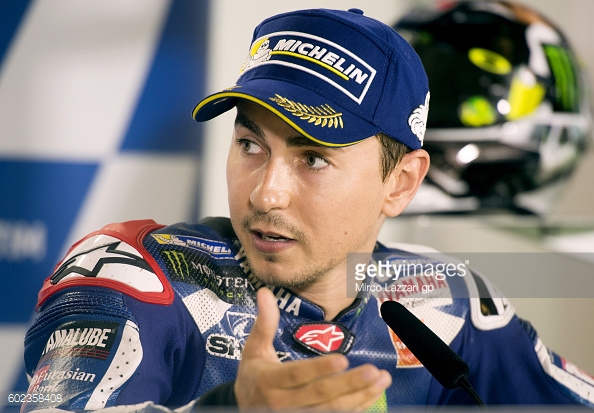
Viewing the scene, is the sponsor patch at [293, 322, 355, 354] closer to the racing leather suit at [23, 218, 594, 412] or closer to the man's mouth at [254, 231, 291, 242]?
the racing leather suit at [23, 218, 594, 412]

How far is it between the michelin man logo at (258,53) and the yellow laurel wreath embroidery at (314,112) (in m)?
0.07

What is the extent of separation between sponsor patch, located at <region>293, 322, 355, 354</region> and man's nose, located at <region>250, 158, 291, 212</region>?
15 cm

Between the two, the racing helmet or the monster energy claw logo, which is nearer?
the monster energy claw logo

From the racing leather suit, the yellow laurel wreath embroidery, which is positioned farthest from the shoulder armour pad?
the yellow laurel wreath embroidery

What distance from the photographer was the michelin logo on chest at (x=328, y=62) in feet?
2.29

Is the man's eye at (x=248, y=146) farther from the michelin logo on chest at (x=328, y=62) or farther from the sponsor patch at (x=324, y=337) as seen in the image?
the sponsor patch at (x=324, y=337)

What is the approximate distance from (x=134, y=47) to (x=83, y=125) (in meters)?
0.22

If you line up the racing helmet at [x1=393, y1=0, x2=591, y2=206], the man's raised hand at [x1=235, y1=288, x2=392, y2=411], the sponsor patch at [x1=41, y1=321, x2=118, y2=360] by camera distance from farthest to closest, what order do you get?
the racing helmet at [x1=393, y1=0, x2=591, y2=206]
the sponsor patch at [x1=41, y1=321, x2=118, y2=360]
the man's raised hand at [x1=235, y1=288, x2=392, y2=411]

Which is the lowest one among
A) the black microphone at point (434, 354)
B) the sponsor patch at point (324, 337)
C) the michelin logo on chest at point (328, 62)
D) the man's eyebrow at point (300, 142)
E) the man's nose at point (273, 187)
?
the sponsor patch at point (324, 337)

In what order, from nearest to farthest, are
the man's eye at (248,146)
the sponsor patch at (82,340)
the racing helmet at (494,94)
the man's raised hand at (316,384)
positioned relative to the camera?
the man's raised hand at (316,384) < the sponsor patch at (82,340) < the man's eye at (248,146) < the racing helmet at (494,94)

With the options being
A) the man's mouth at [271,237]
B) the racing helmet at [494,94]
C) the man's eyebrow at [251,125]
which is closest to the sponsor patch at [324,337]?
the man's mouth at [271,237]

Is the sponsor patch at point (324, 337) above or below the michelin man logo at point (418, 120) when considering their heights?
below

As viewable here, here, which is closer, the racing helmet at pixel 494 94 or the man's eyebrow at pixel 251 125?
the man's eyebrow at pixel 251 125

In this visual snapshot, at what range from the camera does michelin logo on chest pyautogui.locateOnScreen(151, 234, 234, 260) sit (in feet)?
2.50
